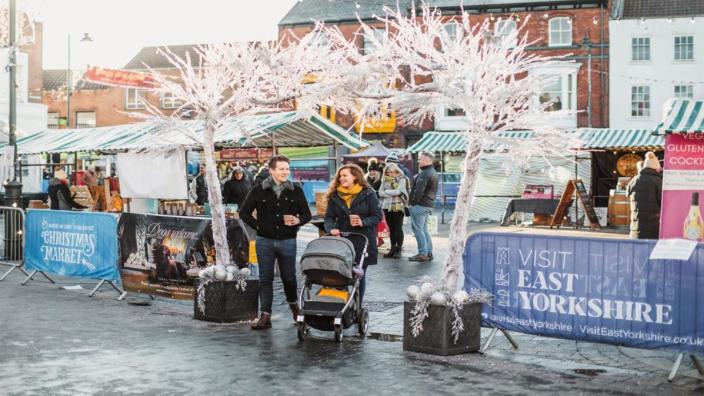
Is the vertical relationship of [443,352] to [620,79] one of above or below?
below

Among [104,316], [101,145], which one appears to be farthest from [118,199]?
[104,316]

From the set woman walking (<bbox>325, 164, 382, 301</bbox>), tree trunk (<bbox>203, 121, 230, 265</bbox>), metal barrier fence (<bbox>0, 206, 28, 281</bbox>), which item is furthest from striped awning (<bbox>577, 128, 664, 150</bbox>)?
tree trunk (<bbox>203, 121, 230, 265</bbox>)

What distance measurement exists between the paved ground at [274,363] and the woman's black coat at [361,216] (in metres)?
0.90

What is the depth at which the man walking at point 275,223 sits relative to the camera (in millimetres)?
9555

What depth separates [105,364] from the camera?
7.70 meters

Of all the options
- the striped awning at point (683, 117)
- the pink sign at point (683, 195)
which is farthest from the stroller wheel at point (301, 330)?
the striped awning at point (683, 117)

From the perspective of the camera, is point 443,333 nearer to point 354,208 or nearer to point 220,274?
point 354,208

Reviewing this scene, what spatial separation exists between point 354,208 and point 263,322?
155cm

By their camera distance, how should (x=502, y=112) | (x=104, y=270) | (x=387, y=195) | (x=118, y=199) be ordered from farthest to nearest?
(x=118, y=199)
(x=387, y=195)
(x=104, y=270)
(x=502, y=112)

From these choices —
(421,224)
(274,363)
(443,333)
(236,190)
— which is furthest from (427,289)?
(236,190)

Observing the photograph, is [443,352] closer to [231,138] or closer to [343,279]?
[343,279]

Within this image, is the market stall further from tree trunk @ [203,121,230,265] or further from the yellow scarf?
the yellow scarf

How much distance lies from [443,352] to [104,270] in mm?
6066

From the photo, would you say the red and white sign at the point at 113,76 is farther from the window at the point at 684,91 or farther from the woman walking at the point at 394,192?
the window at the point at 684,91
